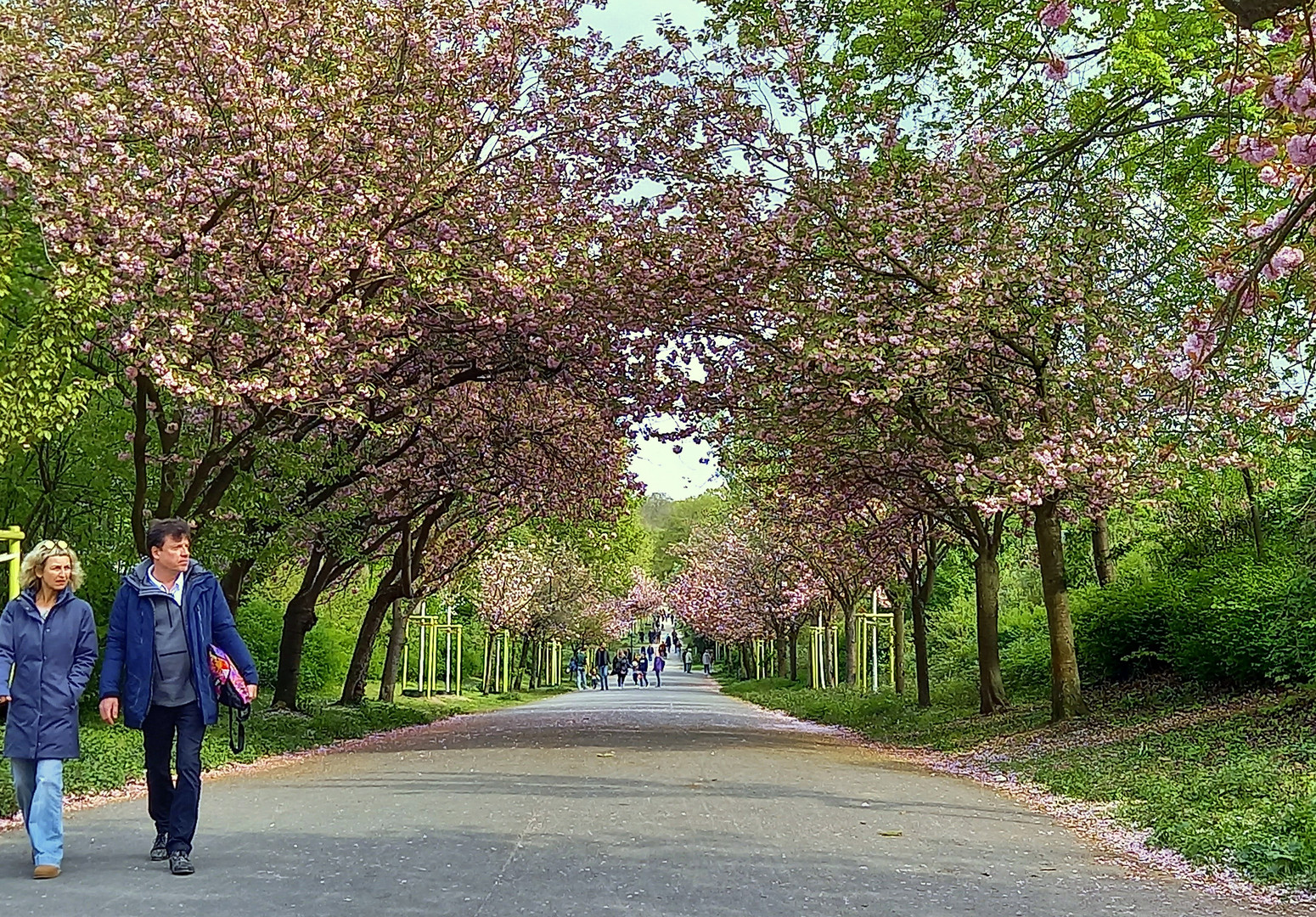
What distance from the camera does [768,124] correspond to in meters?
16.0

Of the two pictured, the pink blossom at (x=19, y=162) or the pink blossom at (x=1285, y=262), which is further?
the pink blossom at (x=19, y=162)

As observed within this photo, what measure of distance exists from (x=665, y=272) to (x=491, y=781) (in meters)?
7.22

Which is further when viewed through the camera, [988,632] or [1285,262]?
[988,632]

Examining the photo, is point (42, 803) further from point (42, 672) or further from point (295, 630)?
point (295, 630)

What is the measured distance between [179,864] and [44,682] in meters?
1.19

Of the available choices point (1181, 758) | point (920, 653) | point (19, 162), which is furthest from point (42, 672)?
point (920, 653)

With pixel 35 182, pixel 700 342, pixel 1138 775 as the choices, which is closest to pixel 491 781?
pixel 1138 775

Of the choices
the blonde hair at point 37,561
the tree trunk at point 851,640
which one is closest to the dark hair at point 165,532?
the blonde hair at point 37,561

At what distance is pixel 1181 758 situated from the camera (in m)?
12.8

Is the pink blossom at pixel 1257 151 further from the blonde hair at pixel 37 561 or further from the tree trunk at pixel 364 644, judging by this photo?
the tree trunk at pixel 364 644

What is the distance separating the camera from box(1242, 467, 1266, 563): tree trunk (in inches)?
746

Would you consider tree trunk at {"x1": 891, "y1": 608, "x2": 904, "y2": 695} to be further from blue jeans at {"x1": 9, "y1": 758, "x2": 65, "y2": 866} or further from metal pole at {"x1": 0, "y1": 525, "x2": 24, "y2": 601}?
blue jeans at {"x1": 9, "y1": 758, "x2": 65, "y2": 866}

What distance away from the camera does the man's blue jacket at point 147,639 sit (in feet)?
23.3

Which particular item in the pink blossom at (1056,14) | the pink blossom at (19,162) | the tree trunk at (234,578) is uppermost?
the pink blossom at (19,162)
